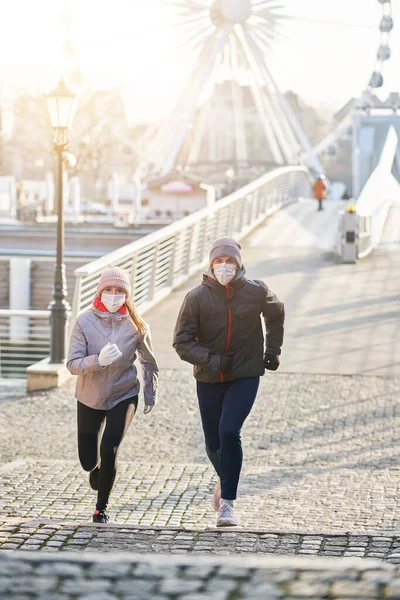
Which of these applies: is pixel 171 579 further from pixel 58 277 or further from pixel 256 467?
pixel 58 277

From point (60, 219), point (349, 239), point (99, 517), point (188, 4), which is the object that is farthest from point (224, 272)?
point (188, 4)

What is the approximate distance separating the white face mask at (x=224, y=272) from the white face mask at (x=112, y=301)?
559 millimetres

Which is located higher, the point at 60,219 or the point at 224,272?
the point at 224,272

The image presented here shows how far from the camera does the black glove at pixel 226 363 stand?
22.8 feet

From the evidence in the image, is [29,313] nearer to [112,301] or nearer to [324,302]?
[324,302]

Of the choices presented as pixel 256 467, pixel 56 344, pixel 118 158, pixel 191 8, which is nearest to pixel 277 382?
pixel 56 344

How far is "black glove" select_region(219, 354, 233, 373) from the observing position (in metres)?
6.95

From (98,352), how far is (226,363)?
28.8 inches

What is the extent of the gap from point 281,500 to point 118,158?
114280mm

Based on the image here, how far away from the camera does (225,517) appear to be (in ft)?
22.7

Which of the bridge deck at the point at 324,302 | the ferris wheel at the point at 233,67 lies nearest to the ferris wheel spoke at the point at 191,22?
the ferris wheel at the point at 233,67

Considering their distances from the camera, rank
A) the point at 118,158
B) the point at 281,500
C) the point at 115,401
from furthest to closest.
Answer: the point at 118,158, the point at 281,500, the point at 115,401

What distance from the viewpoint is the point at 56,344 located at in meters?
13.4

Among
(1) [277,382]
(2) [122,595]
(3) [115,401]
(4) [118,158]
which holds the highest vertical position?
(2) [122,595]
